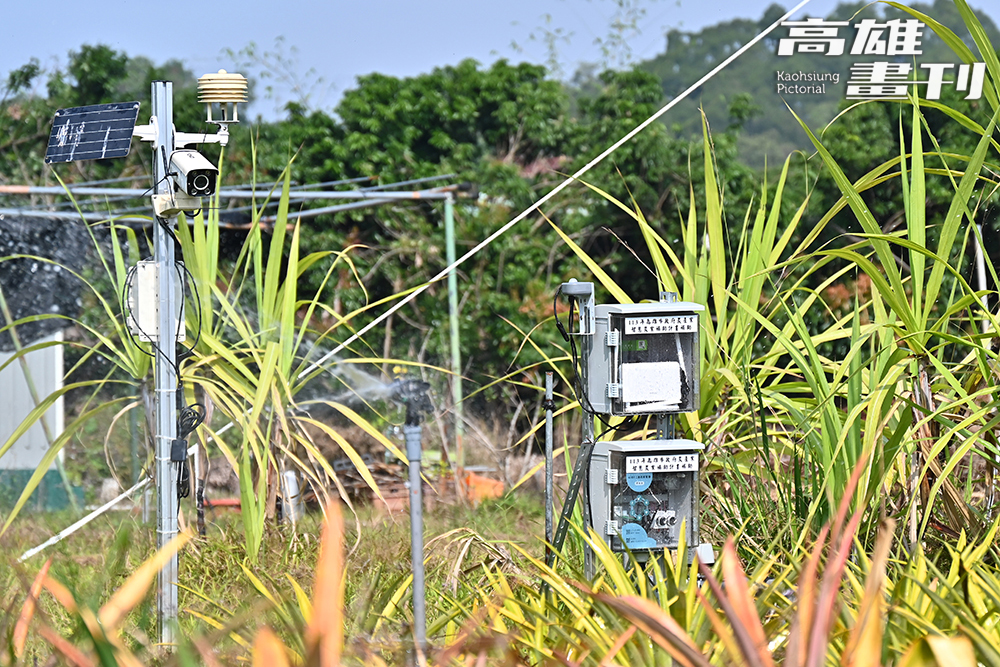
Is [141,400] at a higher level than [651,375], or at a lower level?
lower

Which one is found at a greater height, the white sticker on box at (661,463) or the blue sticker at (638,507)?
the white sticker on box at (661,463)

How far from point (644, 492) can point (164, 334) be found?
46.0 inches

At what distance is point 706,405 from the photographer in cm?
252

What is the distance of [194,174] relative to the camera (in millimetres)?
2219

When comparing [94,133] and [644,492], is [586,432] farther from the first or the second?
[94,133]

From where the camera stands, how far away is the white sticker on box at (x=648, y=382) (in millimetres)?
2115

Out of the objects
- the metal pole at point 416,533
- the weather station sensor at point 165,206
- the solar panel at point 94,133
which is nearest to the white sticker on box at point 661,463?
the metal pole at point 416,533

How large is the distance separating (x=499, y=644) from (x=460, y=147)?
648 centimetres

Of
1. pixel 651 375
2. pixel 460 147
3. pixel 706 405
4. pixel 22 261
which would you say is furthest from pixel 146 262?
pixel 460 147

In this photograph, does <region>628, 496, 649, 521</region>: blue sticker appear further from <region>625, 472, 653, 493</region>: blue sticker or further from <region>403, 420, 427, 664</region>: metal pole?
<region>403, 420, 427, 664</region>: metal pole

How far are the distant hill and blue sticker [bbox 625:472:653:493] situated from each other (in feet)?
20.2

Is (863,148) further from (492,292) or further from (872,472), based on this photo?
(872,472)

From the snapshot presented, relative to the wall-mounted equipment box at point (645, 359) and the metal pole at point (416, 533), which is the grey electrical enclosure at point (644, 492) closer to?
the wall-mounted equipment box at point (645, 359)

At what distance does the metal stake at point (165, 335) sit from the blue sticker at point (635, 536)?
1.03 meters
